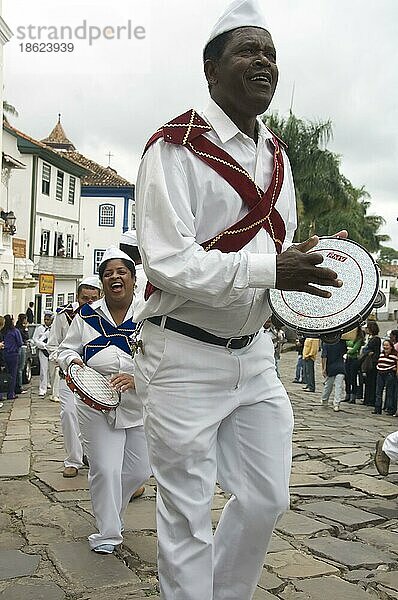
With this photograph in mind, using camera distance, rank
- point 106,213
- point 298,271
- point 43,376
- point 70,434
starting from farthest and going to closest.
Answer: point 106,213 < point 43,376 < point 70,434 < point 298,271

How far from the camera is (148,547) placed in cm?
490

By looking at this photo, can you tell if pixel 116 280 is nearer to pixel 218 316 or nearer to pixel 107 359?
pixel 107 359

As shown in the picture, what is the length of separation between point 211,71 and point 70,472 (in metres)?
5.05

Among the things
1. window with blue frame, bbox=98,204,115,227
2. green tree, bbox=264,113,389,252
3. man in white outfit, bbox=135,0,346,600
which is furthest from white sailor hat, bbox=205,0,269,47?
window with blue frame, bbox=98,204,115,227

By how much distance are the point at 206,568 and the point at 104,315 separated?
262cm

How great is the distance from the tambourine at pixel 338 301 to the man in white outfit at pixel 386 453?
3.87 m

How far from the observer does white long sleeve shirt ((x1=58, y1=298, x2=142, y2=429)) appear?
15.9ft

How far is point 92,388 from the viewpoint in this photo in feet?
15.9

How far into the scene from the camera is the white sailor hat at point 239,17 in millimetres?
2928

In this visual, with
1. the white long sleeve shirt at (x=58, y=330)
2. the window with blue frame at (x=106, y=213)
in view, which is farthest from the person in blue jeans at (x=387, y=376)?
the window with blue frame at (x=106, y=213)

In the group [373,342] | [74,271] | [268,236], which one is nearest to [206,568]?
[268,236]

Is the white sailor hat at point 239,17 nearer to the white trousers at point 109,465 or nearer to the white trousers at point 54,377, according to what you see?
the white trousers at point 109,465

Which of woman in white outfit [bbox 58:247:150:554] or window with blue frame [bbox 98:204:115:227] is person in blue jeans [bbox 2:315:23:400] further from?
window with blue frame [bbox 98:204:115:227]

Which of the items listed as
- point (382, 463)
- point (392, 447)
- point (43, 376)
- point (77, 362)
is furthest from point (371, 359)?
point (77, 362)
